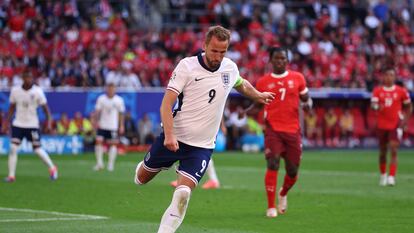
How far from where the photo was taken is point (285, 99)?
15039 mm

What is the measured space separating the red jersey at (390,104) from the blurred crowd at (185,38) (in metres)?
16.9

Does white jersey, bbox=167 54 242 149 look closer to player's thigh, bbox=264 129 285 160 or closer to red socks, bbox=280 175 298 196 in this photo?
player's thigh, bbox=264 129 285 160

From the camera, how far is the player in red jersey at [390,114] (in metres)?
21.1

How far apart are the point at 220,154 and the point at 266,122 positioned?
2020cm

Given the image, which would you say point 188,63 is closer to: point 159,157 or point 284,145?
point 159,157

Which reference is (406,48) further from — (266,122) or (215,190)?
(266,122)

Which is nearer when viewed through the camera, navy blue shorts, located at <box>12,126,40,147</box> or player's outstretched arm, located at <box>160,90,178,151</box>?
player's outstretched arm, located at <box>160,90,178,151</box>

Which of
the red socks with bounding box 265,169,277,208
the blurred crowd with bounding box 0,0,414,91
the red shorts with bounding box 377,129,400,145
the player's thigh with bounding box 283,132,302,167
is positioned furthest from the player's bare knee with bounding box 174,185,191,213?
the blurred crowd with bounding box 0,0,414,91

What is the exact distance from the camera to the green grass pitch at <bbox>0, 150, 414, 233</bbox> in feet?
43.0

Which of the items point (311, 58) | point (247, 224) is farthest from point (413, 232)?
point (311, 58)

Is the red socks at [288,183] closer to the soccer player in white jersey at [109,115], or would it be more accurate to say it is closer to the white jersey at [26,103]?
the white jersey at [26,103]

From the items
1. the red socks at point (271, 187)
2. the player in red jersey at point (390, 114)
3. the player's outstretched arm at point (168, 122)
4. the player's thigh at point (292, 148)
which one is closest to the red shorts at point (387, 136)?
the player in red jersey at point (390, 114)

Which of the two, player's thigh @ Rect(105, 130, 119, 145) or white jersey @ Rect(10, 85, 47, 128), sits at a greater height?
white jersey @ Rect(10, 85, 47, 128)

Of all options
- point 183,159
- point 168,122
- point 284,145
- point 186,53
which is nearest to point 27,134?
point 284,145
